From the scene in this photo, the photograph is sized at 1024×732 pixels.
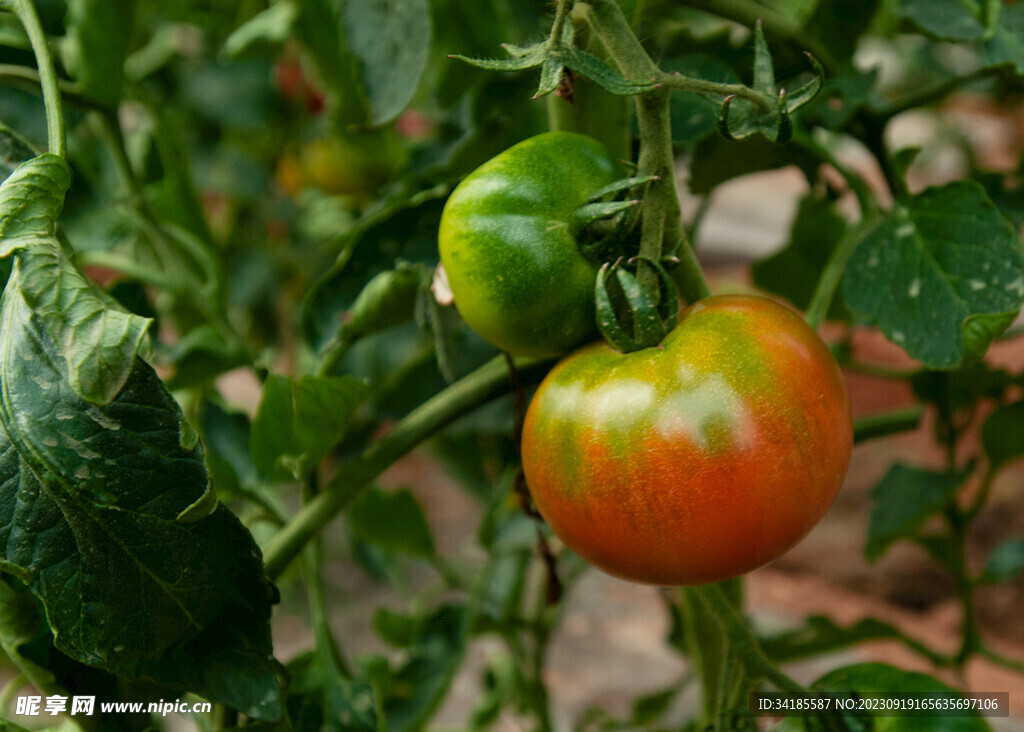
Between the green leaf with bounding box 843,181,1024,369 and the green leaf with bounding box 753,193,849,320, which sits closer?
the green leaf with bounding box 843,181,1024,369

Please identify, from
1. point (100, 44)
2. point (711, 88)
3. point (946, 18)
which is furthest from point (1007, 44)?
point (100, 44)

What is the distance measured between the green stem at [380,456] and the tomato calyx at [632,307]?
108 mm

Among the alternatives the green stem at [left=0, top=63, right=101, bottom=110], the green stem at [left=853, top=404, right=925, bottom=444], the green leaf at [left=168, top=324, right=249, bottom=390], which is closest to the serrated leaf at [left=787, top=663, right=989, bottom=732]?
the green stem at [left=853, top=404, right=925, bottom=444]

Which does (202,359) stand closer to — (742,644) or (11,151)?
(11,151)

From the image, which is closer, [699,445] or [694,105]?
[699,445]

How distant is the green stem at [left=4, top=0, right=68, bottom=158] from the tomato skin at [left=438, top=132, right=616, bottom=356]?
0.15m

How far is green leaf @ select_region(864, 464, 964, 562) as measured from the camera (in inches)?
24.8

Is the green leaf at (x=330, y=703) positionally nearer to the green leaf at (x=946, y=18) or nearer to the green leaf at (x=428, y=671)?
the green leaf at (x=428, y=671)

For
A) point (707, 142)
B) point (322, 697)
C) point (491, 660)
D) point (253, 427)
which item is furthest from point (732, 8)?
point (491, 660)

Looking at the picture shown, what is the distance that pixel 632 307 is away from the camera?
0.28 meters

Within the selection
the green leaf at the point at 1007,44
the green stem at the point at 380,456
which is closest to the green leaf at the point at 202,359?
the green stem at the point at 380,456

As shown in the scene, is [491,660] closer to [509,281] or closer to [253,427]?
[253,427]

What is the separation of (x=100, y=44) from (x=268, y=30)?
15cm

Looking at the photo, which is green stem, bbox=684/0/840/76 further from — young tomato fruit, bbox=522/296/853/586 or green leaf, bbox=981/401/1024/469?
green leaf, bbox=981/401/1024/469
